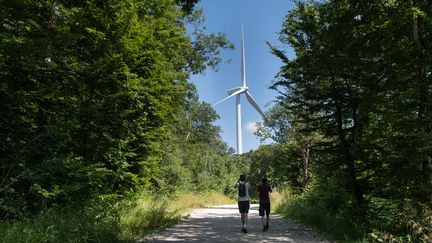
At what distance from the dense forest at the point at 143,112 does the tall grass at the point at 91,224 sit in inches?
1.8

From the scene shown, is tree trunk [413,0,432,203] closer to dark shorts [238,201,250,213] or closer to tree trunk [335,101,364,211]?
tree trunk [335,101,364,211]

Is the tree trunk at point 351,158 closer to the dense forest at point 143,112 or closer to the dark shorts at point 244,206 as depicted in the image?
the dense forest at point 143,112

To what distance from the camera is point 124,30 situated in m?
13.2

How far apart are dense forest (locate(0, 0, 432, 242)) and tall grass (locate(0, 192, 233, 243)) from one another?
44mm

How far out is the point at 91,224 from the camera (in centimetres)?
855

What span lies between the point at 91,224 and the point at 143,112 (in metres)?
6.98

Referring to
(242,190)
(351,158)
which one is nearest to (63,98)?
(242,190)

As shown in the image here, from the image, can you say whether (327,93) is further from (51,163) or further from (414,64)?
(51,163)

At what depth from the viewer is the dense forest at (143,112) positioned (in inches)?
354

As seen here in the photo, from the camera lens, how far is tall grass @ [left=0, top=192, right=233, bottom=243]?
23.0ft

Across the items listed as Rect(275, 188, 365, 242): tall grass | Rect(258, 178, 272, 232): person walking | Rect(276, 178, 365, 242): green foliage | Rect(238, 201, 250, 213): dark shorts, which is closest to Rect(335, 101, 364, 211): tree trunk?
Rect(276, 178, 365, 242): green foliage

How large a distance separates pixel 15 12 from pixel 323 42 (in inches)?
313

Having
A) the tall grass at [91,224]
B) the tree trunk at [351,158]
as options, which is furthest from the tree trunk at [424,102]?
the tall grass at [91,224]

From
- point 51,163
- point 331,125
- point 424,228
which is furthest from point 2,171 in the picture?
point 331,125
